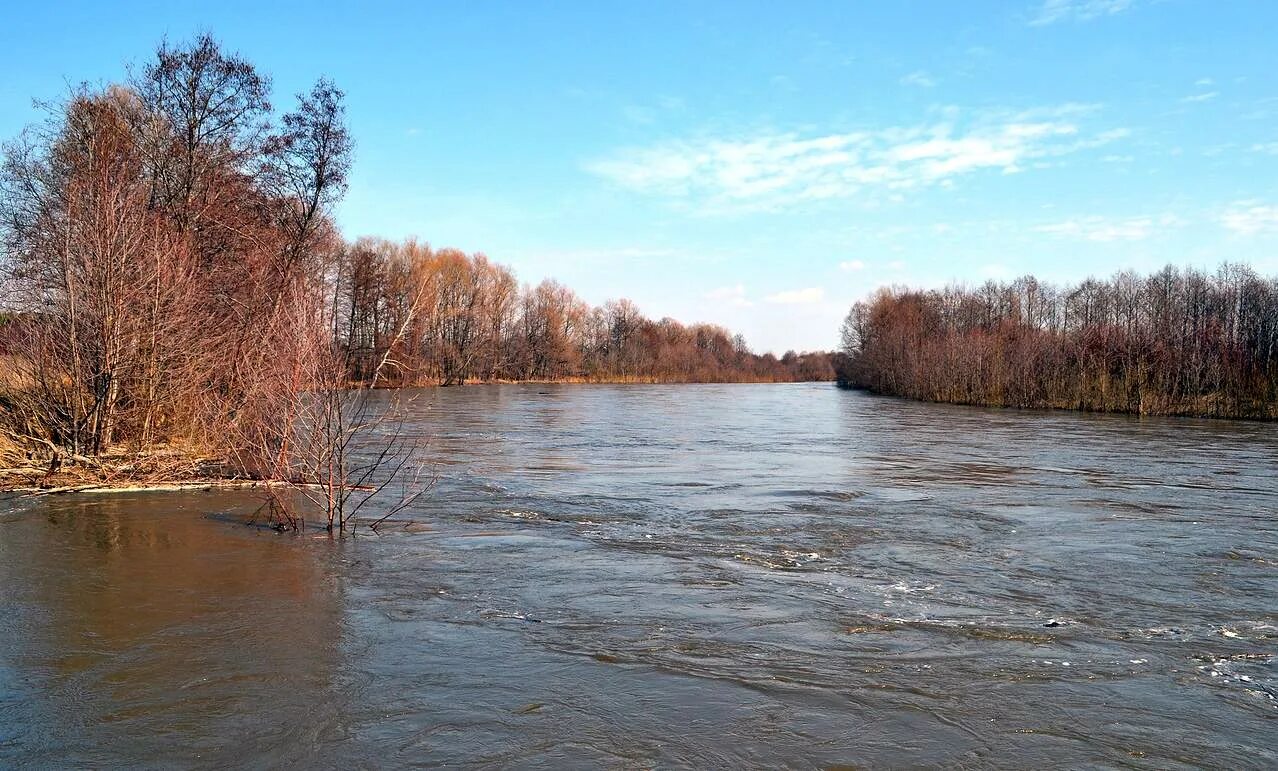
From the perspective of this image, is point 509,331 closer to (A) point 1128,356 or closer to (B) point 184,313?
(A) point 1128,356

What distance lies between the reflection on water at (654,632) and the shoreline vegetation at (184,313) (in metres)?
1.26

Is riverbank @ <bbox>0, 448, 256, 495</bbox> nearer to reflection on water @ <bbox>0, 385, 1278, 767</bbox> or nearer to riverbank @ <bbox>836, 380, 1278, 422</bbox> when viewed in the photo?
reflection on water @ <bbox>0, 385, 1278, 767</bbox>

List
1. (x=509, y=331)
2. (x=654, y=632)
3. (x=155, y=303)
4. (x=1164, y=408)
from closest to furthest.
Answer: (x=654, y=632)
(x=155, y=303)
(x=1164, y=408)
(x=509, y=331)

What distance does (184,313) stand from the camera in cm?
1388

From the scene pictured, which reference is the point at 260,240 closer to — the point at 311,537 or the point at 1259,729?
the point at 311,537

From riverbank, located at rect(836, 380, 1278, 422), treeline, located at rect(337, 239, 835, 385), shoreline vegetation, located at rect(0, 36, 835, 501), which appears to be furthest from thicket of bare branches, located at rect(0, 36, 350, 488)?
riverbank, located at rect(836, 380, 1278, 422)

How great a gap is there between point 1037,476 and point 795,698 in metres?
12.8

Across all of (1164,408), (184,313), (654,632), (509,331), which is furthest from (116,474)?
(509,331)

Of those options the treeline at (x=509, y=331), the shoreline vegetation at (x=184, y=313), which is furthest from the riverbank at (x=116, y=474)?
the treeline at (x=509, y=331)

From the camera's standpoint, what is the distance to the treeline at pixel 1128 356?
111ft

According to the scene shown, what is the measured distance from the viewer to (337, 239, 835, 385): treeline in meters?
58.6

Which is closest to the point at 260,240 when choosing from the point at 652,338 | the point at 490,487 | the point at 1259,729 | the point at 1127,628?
the point at 490,487

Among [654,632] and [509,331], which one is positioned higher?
[509,331]

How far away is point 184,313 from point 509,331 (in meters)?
68.5
